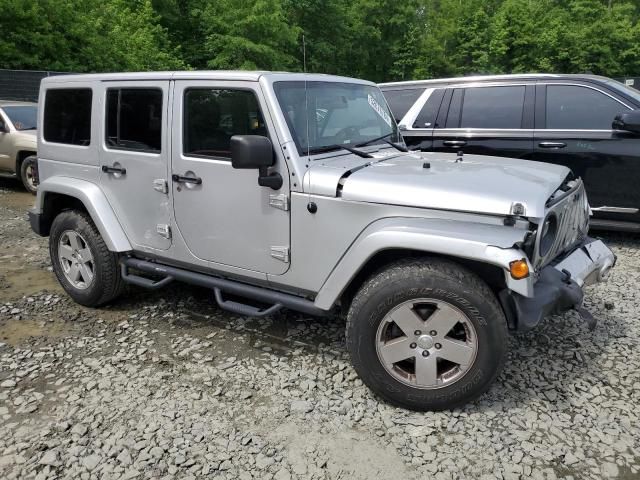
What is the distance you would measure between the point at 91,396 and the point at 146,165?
1.60m

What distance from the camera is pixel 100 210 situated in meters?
4.03

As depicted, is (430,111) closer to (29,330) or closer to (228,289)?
(228,289)

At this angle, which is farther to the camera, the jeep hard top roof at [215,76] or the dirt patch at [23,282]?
the dirt patch at [23,282]

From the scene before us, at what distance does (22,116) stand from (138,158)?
→ 7282mm

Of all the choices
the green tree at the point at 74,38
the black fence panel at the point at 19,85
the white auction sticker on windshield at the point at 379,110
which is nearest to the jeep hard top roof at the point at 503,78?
the white auction sticker on windshield at the point at 379,110

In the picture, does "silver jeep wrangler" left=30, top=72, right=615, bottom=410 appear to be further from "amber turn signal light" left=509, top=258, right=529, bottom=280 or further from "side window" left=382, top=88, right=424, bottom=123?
"side window" left=382, top=88, right=424, bottom=123

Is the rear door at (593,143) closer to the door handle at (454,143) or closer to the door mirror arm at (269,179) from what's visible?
the door handle at (454,143)

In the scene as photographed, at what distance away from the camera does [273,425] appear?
9.53ft

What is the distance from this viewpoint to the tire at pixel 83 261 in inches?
165

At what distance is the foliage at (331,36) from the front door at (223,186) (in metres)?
15.9

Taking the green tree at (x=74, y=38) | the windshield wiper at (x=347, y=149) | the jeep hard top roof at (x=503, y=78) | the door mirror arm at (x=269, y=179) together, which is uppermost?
the green tree at (x=74, y=38)

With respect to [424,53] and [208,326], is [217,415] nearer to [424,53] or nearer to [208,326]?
[208,326]

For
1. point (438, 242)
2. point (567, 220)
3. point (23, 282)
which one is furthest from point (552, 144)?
point (23, 282)

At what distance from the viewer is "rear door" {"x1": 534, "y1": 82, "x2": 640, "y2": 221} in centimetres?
554
